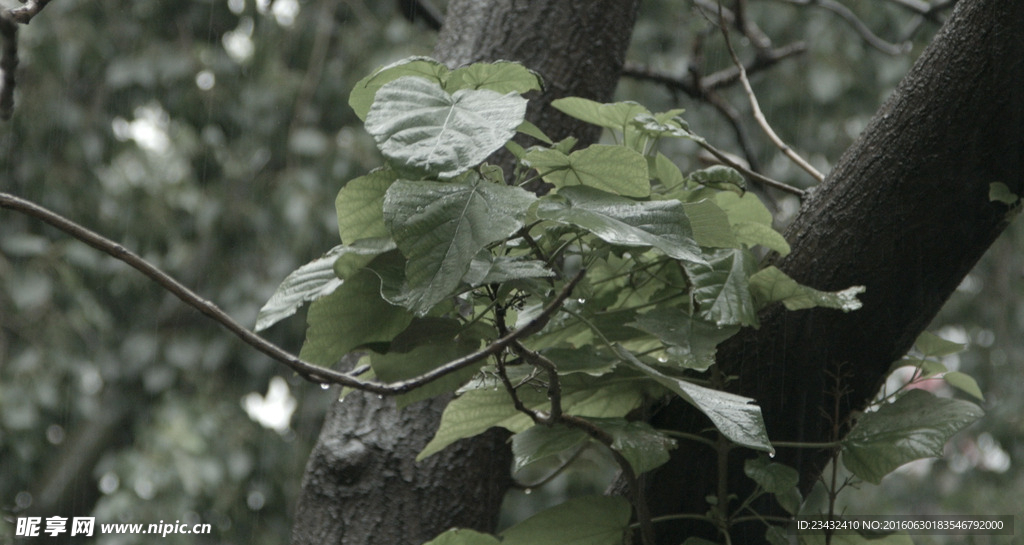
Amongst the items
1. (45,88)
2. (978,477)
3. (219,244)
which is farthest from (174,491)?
(978,477)

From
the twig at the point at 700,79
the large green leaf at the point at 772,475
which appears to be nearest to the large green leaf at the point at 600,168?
the large green leaf at the point at 772,475

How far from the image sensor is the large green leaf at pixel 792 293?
62cm

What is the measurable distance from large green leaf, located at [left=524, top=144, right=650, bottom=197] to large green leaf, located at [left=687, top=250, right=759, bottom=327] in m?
0.07

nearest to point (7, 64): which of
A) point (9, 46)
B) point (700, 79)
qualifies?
point (9, 46)

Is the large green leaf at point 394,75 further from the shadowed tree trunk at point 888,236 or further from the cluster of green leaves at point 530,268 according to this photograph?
the shadowed tree trunk at point 888,236

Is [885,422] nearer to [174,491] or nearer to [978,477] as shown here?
[174,491]

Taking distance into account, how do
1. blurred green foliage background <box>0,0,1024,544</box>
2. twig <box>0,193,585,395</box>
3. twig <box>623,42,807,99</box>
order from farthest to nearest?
blurred green foliage background <box>0,0,1024,544</box>
twig <box>623,42,807,99</box>
twig <box>0,193,585,395</box>

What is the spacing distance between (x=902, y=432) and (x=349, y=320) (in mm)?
401

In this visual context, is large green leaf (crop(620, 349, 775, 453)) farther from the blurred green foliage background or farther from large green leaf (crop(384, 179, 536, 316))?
the blurred green foliage background

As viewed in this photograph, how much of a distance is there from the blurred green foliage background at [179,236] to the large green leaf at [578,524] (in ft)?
5.79

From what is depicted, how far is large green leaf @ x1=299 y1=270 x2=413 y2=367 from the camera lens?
569mm

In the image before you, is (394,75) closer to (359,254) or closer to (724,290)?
(359,254)

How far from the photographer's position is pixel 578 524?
65cm

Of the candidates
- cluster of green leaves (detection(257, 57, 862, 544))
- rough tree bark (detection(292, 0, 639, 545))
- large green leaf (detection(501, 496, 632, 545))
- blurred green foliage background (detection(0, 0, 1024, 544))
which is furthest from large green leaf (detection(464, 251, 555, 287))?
blurred green foliage background (detection(0, 0, 1024, 544))
